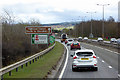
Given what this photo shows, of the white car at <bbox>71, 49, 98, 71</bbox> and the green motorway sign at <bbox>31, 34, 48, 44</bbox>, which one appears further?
the green motorway sign at <bbox>31, 34, 48, 44</bbox>

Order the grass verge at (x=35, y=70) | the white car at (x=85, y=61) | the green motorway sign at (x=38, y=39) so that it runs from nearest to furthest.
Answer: the grass verge at (x=35, y=70) → the white car at (x=85, y=61) → the green motorway sign at (x=38, y=39)

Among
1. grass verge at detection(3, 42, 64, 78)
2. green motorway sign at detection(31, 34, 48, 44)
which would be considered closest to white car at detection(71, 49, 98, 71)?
grass verge at detection(3, 42, 64, 78)

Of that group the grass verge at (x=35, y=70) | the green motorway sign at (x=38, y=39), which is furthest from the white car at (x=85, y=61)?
the green motorway sign at (x=38, y=39)

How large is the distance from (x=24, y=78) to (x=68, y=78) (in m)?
2.67

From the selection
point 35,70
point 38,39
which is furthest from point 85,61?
point 38,39

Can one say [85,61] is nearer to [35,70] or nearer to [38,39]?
[35,70]

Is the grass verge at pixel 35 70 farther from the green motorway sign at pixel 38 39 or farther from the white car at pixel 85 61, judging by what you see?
the green motorway sign at pixel 38 39

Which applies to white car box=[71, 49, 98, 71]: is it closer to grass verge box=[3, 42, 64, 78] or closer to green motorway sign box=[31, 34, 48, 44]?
grass verge box=[3, 42, 64, 78]

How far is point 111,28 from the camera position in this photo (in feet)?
394

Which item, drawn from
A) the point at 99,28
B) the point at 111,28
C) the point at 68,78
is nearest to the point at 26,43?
the point at 68,78

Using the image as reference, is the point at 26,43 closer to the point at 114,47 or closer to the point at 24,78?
the point at 114,47

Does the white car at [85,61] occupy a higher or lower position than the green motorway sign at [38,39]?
lower

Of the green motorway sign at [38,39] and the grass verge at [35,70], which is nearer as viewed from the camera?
the grass verge at [35,70]

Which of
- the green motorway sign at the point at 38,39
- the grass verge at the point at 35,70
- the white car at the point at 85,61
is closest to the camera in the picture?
the grass verge at the point at 35,70
